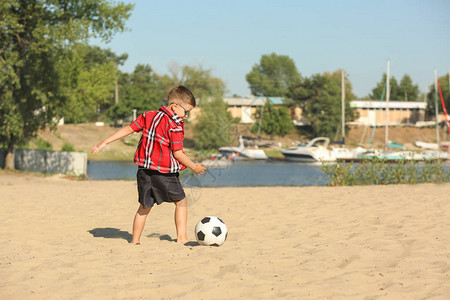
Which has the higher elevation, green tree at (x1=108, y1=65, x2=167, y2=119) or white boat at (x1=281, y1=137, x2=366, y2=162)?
green tree at (x1=108, y1=65, x2=167, y2=119)

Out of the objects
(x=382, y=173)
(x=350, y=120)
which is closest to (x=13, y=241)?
(x=382, y=173)

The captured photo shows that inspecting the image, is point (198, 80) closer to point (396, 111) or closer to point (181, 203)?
point (396, 111)

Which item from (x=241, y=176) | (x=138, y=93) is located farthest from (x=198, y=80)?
(x=241, y=176)

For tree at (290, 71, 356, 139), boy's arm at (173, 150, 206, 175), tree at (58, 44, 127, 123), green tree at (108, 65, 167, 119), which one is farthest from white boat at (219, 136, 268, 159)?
boy's arm at (173, 150, 206, 175)

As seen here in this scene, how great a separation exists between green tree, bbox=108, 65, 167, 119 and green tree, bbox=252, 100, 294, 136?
15663 millimetres

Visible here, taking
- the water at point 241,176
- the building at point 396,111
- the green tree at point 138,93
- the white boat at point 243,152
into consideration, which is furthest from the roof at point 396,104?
the water at point 241,176

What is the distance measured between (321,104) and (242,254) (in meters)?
76.7

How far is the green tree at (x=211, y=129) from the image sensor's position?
7194 centimetres

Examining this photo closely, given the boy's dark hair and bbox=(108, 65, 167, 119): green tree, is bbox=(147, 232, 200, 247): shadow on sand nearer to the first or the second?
the boy's dark hair

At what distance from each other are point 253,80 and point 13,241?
136 metres

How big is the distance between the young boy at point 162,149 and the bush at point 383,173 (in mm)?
11315

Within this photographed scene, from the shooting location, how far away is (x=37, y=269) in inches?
232

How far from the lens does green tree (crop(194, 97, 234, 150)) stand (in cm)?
7194

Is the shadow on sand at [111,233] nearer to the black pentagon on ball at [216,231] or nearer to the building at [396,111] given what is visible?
the black pentagon on ball at [216,231]
